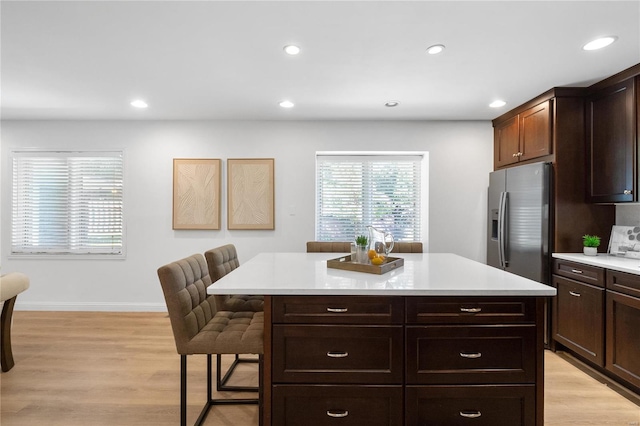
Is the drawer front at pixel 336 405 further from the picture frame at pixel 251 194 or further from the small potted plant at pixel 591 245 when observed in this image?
the picture frame at pixel 251 194

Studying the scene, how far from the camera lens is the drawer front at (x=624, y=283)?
7.18ft

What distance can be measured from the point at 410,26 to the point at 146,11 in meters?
1.53

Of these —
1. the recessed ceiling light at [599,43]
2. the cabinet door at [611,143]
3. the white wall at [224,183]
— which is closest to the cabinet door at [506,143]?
the white wall at [224,183]

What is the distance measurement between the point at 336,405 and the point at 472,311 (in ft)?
2.52

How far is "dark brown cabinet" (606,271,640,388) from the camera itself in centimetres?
220

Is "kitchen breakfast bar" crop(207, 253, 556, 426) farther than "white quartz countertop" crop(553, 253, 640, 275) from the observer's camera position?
No

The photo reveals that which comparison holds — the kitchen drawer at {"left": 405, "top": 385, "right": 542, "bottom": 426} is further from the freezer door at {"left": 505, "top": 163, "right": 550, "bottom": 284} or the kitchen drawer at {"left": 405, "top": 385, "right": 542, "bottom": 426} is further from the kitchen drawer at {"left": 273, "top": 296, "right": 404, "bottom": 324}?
the freezer door at {"left": 505, "top": 163, "right": 550, "bottom": 284}

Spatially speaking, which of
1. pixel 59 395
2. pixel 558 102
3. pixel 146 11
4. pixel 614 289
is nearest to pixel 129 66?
pixel 146 11

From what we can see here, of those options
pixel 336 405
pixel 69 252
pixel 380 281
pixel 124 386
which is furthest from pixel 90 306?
pixel 380 281

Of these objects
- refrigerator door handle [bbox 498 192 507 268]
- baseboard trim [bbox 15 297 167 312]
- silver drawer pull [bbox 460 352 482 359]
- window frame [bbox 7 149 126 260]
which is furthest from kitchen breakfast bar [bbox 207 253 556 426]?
window frame [bbox 7 149 126 260]

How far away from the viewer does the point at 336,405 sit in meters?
1.52

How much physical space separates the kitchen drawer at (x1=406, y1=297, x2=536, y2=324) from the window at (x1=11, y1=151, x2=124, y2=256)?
3.97 metres

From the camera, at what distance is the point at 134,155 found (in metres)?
4.09

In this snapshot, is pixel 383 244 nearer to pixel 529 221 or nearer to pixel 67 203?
pixel 529 221
